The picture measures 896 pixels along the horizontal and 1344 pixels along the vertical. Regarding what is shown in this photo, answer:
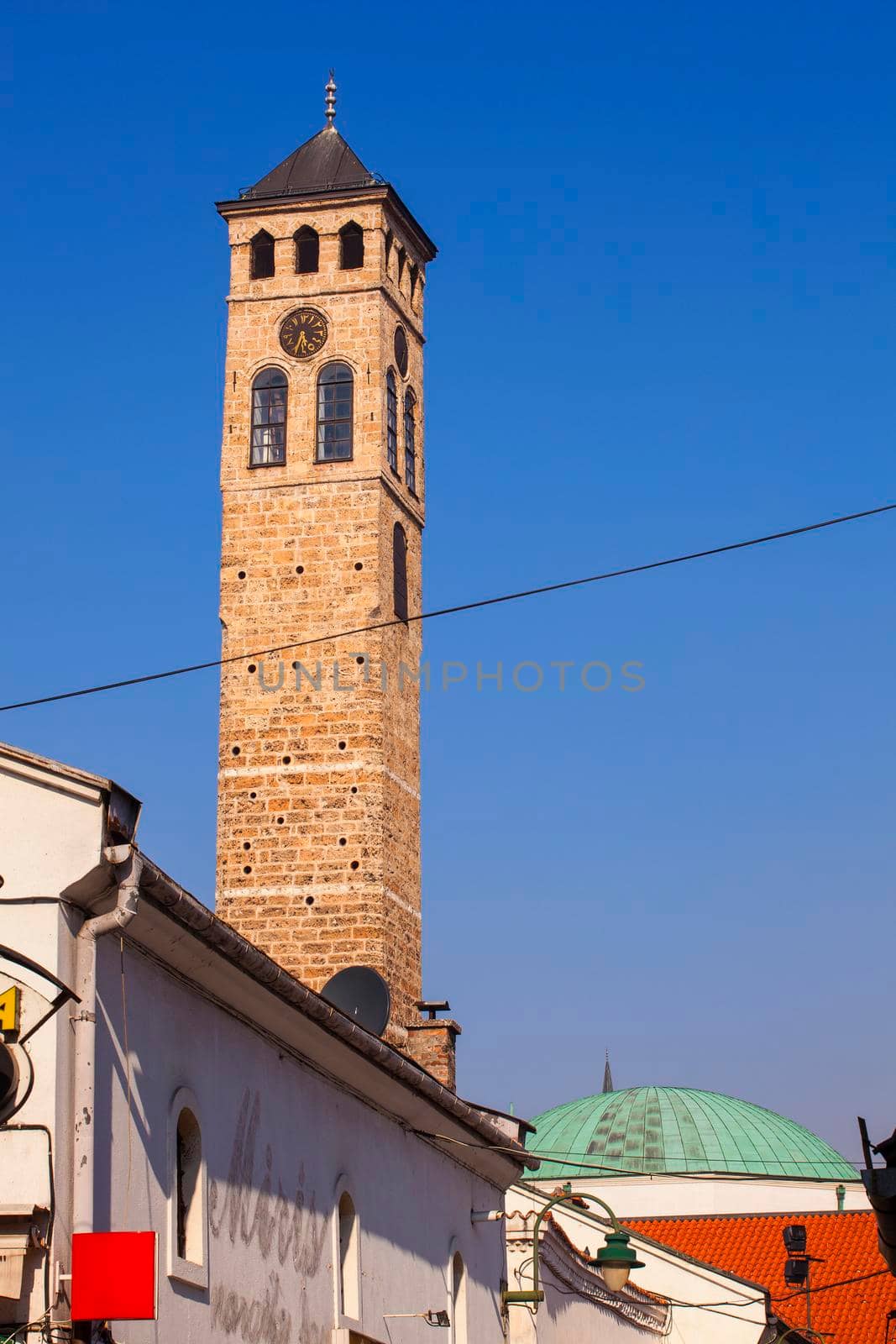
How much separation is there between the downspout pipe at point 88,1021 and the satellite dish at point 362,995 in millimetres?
10541

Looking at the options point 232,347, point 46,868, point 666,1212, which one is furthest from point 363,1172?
point 666,1212

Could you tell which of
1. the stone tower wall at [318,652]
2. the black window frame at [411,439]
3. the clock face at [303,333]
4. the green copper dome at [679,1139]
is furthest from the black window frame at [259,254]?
the green copper dome at [679,1139]

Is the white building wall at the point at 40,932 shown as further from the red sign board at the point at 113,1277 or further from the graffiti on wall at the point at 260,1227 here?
the graffiti on wall at the point at 260,1227

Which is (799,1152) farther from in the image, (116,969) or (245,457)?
(116,969)

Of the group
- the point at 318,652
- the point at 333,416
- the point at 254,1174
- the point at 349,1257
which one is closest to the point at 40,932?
the point at 254,1174

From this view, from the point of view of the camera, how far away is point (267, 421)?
3591cm

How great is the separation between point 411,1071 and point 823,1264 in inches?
785

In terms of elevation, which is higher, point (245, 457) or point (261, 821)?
point (245, 457)

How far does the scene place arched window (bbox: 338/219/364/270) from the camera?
36281 mm

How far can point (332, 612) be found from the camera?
34.0m

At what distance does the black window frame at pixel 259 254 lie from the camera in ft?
120

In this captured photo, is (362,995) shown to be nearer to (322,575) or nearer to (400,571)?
(322,575)

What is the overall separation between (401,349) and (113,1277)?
2906cm

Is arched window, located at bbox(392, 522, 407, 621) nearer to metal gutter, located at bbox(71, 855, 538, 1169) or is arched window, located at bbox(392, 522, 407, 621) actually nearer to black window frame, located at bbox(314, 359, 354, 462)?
black window frame, located at bbox(314, 359, 354, 462)
